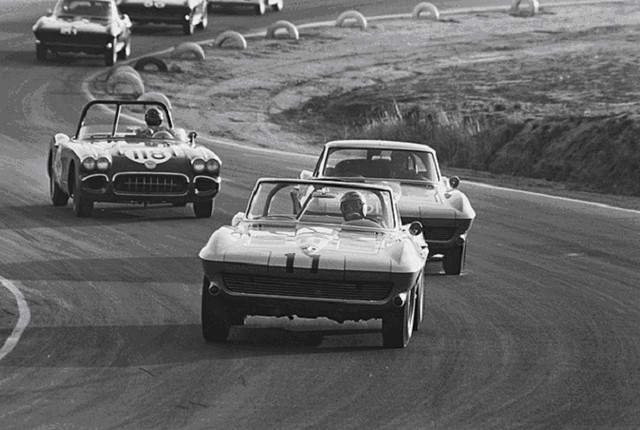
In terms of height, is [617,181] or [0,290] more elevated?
[0,290]

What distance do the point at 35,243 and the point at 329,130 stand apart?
15657mm

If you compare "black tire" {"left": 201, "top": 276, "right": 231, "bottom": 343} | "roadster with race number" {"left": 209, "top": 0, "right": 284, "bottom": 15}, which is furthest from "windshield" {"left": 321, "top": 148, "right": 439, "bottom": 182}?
"roadster with race number" {"left": 209, "top": 0, "right": 284, "bottom": 15}

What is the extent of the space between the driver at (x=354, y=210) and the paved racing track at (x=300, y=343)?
2.55 ft

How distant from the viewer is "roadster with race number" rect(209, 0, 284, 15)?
50656 millimetres

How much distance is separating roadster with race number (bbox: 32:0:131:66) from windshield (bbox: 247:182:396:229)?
25713 millimetres

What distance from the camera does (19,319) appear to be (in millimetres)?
12656

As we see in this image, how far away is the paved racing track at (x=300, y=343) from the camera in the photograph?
9805 millimetres

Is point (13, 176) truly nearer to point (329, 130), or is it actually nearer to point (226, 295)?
point (329, 130)

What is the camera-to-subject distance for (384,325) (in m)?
11.7

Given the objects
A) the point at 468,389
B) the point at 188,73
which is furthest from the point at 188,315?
the point at 188,73

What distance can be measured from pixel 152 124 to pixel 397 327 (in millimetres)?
9379

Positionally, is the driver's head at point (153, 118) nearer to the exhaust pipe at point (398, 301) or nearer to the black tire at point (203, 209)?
the black tire at point (203, 209)

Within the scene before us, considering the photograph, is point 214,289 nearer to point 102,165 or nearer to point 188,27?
point 102,165

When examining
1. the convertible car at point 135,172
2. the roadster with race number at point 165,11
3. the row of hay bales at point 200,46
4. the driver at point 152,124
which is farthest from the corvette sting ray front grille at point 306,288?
the roadster with race number at point 165,11
